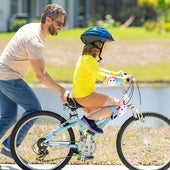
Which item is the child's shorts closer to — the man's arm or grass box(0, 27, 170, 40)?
the man's arm

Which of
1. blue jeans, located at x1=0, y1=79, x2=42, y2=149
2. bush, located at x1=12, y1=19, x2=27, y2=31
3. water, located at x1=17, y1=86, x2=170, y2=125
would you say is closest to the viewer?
blue jeans, located at x1=0, y1=79, x2=42, y2=149

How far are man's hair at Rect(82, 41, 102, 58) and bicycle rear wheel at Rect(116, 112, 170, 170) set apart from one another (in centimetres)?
67

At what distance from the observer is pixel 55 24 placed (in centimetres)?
661

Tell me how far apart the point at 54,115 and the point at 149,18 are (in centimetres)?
5327

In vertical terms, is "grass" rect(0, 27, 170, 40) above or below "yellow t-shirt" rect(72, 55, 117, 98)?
below

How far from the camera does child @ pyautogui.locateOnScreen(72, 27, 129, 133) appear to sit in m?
6.54

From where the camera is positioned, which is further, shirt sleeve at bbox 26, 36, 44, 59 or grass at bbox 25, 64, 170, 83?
grass at bbox 25, 64, 170, 83

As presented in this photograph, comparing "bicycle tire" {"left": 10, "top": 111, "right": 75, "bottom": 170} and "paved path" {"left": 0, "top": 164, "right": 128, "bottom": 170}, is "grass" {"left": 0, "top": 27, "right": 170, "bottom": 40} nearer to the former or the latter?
"paved path" {"left": 0, "top": 164, "right": 128, "bottom": 170}

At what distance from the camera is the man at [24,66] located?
6.52 metres

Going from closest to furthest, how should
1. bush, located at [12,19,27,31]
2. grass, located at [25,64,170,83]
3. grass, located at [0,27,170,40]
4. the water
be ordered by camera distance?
the water → grass, located at [25,64,170,83] → grass, located at [0,27,170,40] → bush, located at [12,19,27,31]

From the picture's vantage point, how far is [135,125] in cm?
673

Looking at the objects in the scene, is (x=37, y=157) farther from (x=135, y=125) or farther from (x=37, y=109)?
(x=135, y=125)

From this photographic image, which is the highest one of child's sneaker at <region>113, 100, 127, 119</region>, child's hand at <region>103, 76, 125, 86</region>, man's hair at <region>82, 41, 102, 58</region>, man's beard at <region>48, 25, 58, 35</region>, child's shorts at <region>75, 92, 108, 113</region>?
man's beard at <region>48, 25, 58, 35</region>

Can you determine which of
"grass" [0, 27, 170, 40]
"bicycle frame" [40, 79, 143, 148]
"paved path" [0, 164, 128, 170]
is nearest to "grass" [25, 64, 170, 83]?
"grass" [0, 27, 170, 40]
